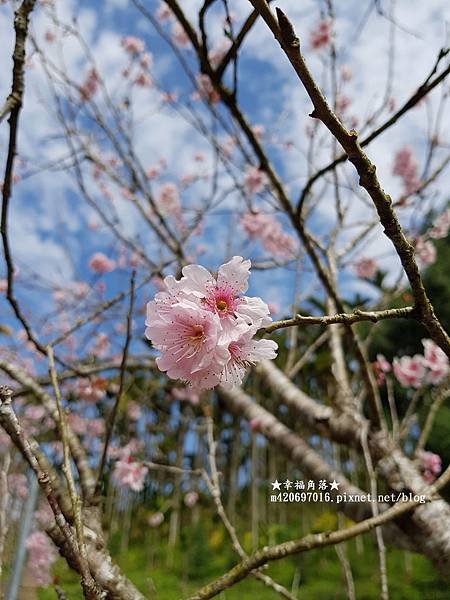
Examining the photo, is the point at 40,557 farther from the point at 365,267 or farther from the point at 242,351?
the point at 365,267

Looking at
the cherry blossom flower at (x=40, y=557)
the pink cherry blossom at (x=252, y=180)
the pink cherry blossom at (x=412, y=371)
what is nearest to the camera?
the cherry blossom flower at (x=40, y=557)

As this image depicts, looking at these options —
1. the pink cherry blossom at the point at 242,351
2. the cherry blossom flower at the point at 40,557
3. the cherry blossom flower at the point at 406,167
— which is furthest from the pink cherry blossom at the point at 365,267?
the pink cherry blossom at the point at 242,351

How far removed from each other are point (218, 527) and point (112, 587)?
8.12m

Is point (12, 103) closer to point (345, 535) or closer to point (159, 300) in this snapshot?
point (159, 300)

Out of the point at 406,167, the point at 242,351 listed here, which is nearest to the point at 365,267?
the point at 406,167

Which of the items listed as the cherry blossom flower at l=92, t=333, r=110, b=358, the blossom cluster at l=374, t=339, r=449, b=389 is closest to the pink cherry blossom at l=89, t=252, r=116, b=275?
the cherry blossom flower at l=92, t=333, r=110, b=358

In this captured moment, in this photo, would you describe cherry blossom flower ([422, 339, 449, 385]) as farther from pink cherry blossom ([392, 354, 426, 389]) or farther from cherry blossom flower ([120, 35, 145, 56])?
cherry blossom flower ([120, 35, 145, 56])

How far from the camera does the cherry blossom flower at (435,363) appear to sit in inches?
92.3

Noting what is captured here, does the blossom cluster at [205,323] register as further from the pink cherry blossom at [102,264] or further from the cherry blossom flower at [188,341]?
the pink cherry blossom at [102,264]

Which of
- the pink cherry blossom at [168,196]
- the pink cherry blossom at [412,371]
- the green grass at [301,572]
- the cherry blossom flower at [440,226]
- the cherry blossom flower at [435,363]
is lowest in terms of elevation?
the green grass at [301,572]

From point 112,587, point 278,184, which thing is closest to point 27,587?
point 112,587

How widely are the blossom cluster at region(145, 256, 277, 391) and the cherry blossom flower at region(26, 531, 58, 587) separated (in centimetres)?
125

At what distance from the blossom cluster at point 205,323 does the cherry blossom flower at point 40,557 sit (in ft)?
4.10

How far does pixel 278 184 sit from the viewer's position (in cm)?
174
